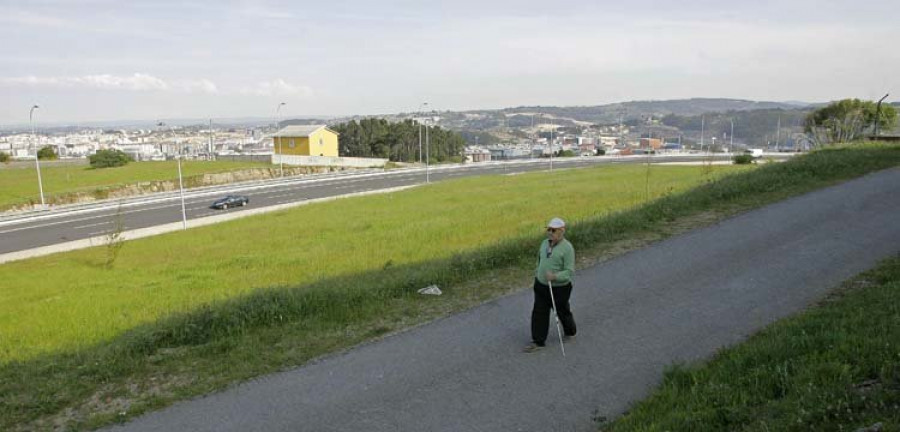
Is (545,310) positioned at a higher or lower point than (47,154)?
higher

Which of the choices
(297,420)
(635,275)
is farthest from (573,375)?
(635,275)

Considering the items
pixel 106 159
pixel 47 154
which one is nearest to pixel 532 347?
pixel 106 159

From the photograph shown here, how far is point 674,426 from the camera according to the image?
519cm

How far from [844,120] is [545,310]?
68.1 m

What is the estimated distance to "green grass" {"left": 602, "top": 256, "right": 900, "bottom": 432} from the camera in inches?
184

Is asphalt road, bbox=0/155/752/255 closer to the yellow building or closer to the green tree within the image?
the yellow building

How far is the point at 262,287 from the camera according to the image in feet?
47.0

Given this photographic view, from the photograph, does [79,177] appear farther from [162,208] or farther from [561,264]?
[561,264]

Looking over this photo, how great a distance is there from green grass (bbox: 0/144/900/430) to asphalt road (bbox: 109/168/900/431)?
704 millimetres

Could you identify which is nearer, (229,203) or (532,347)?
(532,347)

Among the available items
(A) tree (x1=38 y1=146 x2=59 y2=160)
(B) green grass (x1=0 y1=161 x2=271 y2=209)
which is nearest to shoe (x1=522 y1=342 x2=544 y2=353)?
(B) green grass (x1=0 y1=161 x2=271 y2=209)

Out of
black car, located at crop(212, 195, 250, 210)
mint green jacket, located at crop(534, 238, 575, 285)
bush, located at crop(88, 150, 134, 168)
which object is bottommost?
black car, located at crop(212, 195, 250, 210)

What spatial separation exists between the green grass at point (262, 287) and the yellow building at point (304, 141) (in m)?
58.1

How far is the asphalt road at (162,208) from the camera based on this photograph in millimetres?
37625
